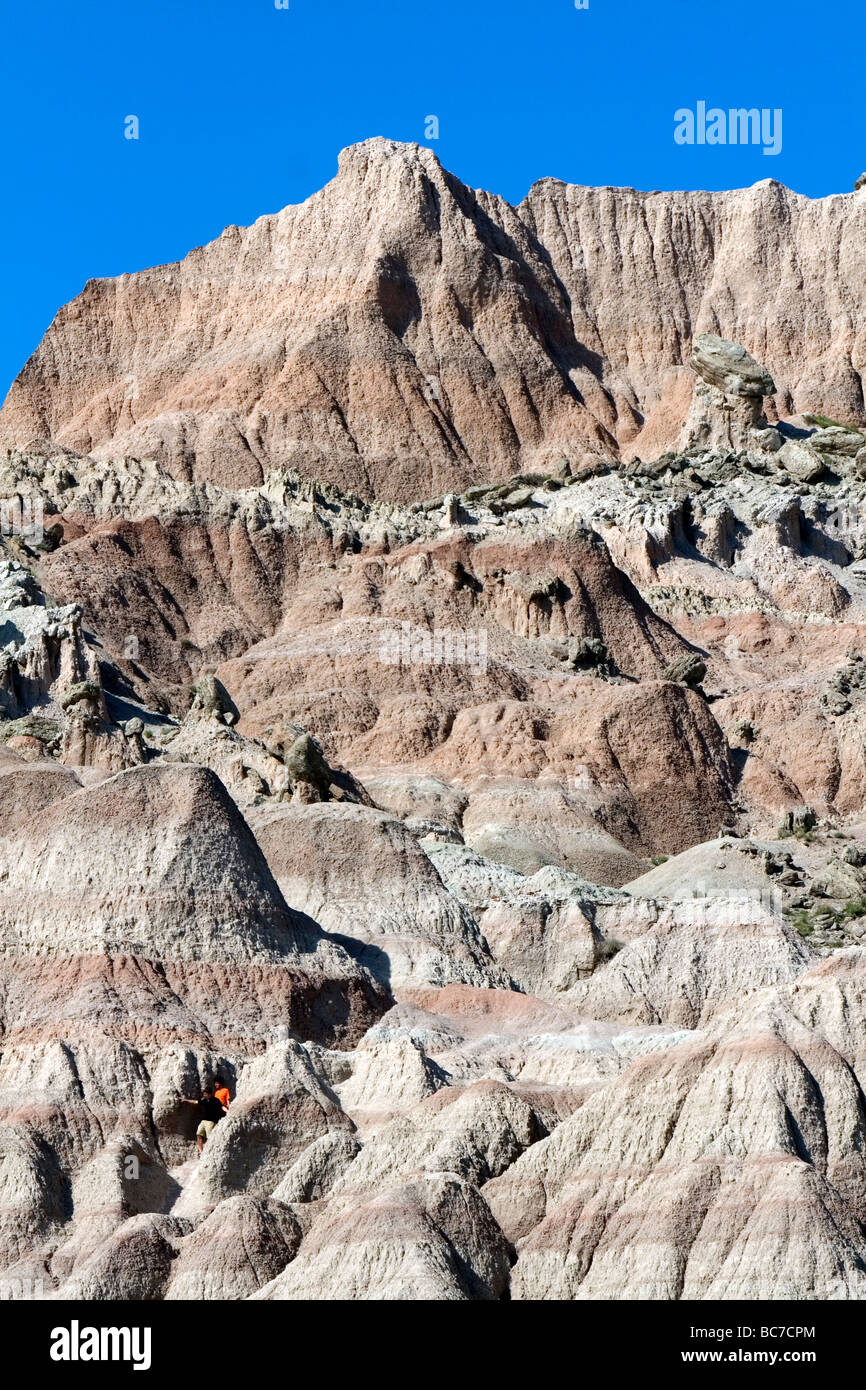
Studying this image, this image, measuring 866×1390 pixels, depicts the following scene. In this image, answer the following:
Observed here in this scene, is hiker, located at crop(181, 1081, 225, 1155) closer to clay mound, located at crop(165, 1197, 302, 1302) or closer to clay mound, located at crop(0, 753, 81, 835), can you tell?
clay mound, located at crop(165, 1197, 302, 1302)

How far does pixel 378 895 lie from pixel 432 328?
2712 inches

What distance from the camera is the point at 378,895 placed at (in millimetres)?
53062

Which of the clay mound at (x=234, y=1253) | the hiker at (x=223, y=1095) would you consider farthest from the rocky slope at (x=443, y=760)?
the hiker at (x=223, y=1095)

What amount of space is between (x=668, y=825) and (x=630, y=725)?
336 centimetres

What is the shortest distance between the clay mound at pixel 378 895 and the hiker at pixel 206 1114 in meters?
8.69

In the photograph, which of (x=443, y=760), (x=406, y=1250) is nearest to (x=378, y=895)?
(x=406, y=1250)

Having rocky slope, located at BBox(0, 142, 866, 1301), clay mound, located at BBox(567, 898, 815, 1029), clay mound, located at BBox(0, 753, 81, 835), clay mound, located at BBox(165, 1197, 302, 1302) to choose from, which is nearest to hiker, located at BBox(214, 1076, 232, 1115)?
rocky slope, located at BBox(0, 142, 866, 1301)

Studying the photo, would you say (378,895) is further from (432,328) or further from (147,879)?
(432,328)

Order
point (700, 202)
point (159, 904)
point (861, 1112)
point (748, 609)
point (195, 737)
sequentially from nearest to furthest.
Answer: point (861, 1112) → point (159, 904) → point (195, 737) → point (748, 609) → point (700, 202)

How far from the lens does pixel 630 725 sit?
78375 millimetres

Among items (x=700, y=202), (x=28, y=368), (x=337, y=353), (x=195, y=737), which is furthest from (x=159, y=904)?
(x=700, y=202)

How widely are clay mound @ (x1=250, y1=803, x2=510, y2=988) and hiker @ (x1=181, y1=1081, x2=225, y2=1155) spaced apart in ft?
28.5
